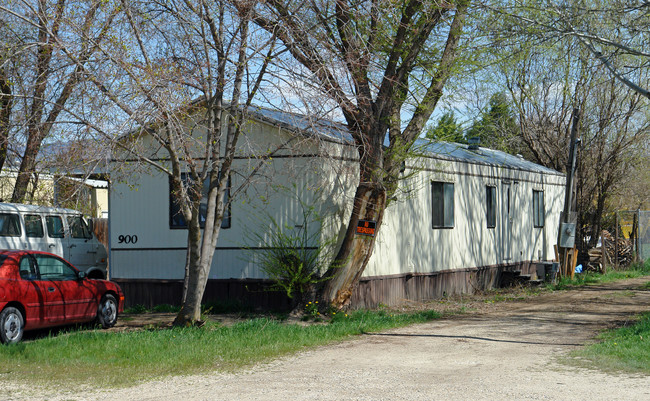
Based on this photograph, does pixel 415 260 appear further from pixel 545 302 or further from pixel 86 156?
pixel 86 156

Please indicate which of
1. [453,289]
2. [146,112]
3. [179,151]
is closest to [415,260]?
[453,289]

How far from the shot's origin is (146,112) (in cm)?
1079

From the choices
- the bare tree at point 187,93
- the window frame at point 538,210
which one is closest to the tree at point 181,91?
the bare tree at point 187,93

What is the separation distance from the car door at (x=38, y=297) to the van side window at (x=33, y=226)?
3705 millimetres

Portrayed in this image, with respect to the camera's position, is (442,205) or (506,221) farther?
(506,221)

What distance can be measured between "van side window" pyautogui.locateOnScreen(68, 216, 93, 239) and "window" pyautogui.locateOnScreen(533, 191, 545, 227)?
45.3ft

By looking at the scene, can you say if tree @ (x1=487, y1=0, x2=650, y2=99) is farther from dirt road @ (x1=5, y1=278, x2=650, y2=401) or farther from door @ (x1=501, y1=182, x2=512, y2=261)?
door @ (x1=501, y1=182, x2=512, y2=261)

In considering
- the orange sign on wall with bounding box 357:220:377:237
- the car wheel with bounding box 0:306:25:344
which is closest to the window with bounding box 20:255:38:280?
the car wheel with bounding box 0:306:25:344

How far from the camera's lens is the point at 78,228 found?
674 inches

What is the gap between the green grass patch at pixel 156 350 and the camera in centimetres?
945

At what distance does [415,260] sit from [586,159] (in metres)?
12.2

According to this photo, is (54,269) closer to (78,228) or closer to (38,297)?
(38,297)

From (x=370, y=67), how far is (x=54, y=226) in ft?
25.3

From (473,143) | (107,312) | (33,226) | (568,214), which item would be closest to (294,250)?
(107,312)
